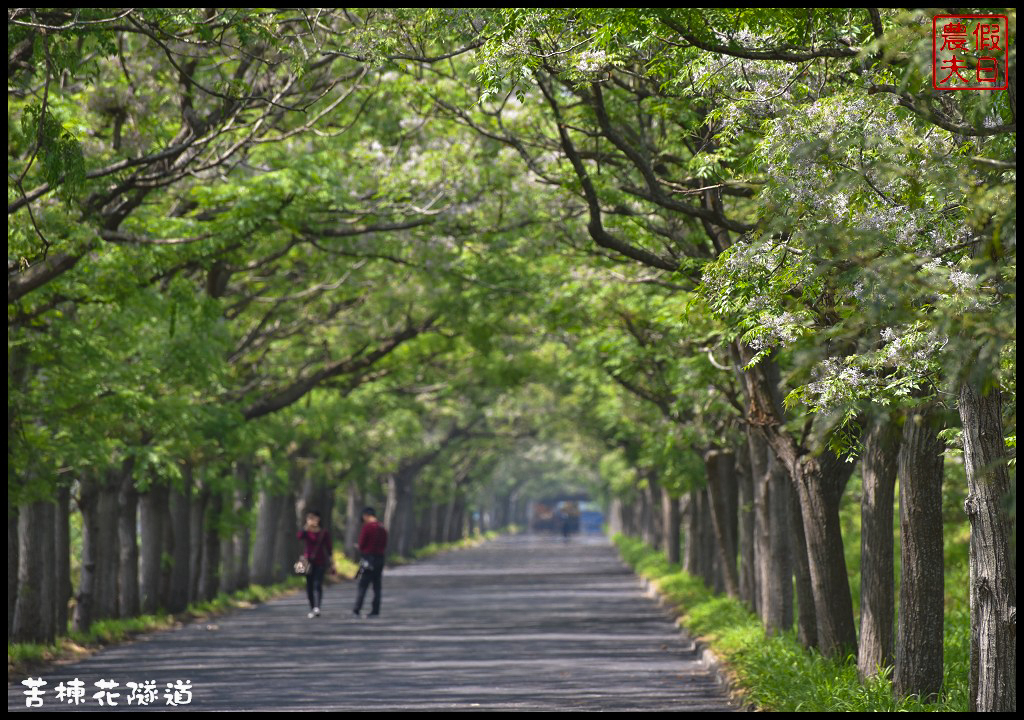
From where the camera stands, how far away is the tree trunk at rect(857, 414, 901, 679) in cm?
1279

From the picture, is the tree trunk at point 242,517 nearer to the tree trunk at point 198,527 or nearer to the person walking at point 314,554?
the tree trunk at point 198,527

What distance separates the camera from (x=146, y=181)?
1396cm

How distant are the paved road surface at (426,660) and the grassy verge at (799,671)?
0.43 m

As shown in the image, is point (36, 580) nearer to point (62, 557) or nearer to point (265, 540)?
point (62, 557)

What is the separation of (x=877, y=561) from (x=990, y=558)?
3.98 meters

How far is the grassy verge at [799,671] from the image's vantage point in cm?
1123

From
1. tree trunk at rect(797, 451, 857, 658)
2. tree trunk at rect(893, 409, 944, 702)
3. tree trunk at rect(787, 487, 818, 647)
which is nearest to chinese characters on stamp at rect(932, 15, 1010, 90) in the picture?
tree trunk at rect(893, 409, 944, 702)

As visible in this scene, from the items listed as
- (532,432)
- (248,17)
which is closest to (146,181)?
(248,17)

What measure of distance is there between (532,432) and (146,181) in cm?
4734

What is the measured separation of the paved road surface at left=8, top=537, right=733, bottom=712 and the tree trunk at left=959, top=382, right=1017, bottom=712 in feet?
15.3

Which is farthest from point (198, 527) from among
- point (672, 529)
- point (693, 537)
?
point (672, 529)

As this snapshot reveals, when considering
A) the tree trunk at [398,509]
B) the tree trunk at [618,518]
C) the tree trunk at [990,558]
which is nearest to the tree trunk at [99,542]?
the tree trunk at [990,558]

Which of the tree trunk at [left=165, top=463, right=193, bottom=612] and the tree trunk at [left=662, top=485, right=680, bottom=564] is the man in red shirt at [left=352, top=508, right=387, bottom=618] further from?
the tree trunk at [left=662, top=485, right=680, bottom=564]

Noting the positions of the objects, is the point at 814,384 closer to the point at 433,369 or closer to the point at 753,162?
the point at 753,162
